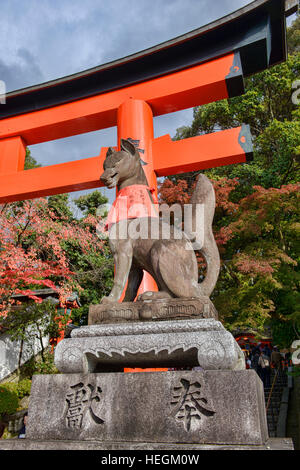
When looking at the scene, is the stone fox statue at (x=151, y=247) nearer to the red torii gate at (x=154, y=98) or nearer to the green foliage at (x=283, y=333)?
the red torii gate at (x=154, y=98)

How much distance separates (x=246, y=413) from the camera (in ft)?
5.82

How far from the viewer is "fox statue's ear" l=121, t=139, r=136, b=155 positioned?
2.97 metres

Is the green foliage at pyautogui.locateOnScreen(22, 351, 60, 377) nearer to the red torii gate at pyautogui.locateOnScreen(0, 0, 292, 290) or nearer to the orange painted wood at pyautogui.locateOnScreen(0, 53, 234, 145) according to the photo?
the red torii gate at pyautogui.locateOnScreen(0, 0, 292, 290)

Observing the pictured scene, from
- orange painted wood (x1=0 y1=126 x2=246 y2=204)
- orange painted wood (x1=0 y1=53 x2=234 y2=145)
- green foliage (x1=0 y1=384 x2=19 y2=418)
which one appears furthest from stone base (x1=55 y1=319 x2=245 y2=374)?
green foliage (x1=0 y1=384 x2=19 y2=418)

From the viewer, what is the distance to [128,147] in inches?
117

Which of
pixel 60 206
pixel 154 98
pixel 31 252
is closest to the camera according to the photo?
pixel 154 98

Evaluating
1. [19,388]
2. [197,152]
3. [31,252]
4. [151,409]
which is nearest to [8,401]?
[19,388]

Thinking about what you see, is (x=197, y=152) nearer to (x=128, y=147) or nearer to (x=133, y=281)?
(x=128, y=147)

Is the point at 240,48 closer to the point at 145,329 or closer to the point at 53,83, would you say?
the point at 53,83

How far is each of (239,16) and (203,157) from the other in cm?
244

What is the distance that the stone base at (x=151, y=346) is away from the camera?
1987mm

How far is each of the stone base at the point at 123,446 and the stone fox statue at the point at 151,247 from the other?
934 mm

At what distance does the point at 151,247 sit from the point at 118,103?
479cm

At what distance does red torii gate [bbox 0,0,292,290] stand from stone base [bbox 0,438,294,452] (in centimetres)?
320
